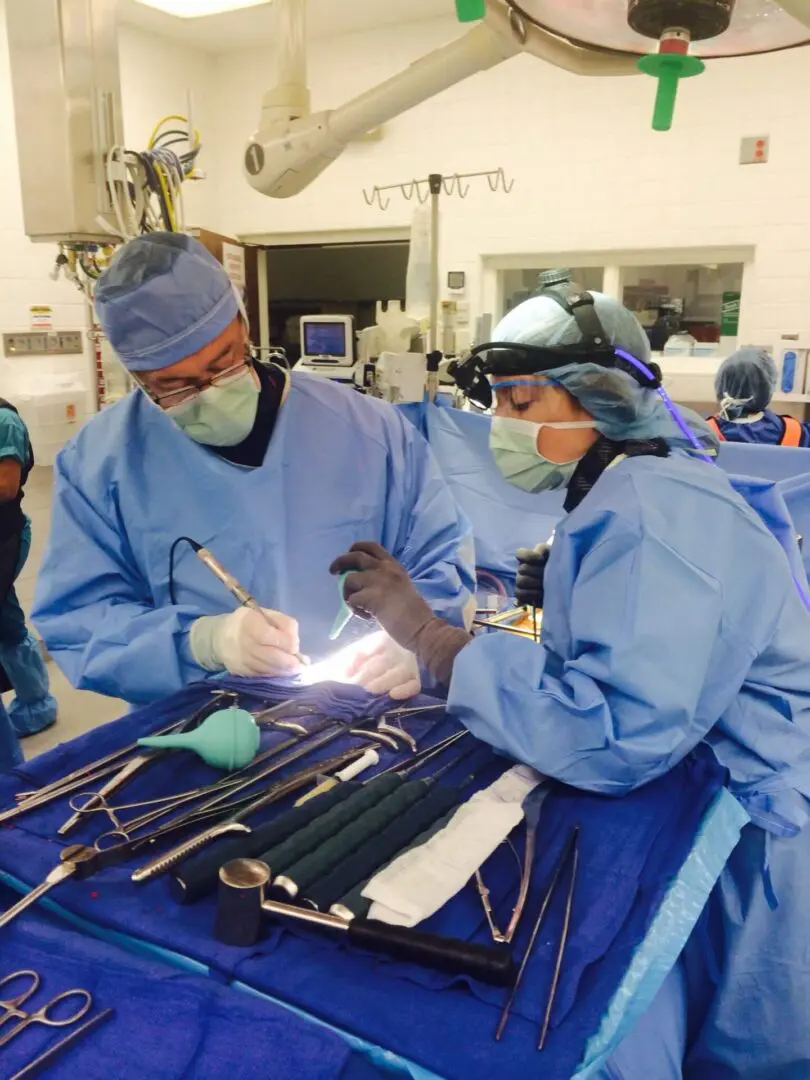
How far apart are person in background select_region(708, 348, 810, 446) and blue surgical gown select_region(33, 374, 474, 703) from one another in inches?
103

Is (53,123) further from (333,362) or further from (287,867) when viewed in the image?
(333,362)

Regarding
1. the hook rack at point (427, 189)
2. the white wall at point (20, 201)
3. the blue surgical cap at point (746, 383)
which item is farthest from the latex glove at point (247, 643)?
the hook rack at point (427, 189)

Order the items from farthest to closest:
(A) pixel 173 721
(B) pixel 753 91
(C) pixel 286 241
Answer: (C) pixel 286 241, (B) pixel 753 91, (A) pixel 173 721

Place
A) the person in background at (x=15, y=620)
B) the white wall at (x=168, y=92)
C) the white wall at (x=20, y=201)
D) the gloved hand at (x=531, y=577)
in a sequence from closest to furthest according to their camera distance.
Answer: the gloved hand at (x=531, y=577) < the person in background at (x=15, y=620) < the white wall at (x=20, y=201) < the white wall at (x=168, y=92)

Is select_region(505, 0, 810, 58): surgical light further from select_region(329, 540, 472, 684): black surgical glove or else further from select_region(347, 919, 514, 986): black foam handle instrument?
select_region(347, 919, 514, 986): black foam handle instrument

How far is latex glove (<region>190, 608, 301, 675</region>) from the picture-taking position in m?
1.50

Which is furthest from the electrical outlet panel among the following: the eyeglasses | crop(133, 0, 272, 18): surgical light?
the eyeglasses

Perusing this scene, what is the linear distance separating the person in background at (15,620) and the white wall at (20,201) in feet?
3.72

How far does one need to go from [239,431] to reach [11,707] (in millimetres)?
2477

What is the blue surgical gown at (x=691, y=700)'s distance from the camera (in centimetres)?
115

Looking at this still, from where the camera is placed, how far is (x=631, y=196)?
484 cm

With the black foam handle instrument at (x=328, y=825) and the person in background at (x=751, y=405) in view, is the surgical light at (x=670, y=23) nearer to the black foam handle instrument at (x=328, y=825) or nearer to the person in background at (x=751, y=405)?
the black foam handle instrument at (x=328, y=825)

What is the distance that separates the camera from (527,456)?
4.97ft

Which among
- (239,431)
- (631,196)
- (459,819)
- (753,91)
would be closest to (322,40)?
(631,196)
